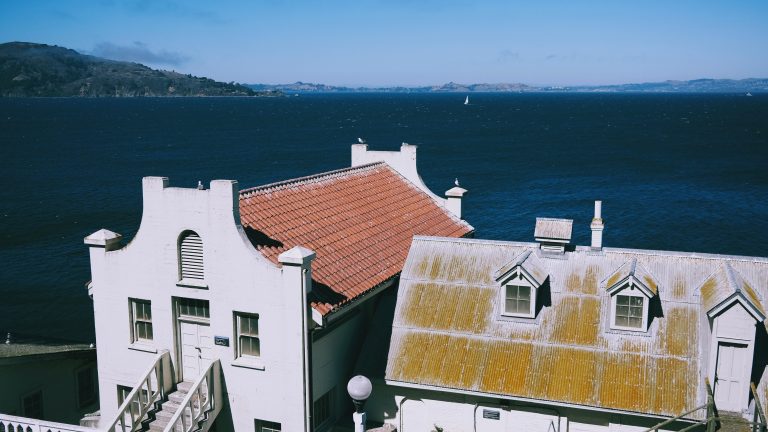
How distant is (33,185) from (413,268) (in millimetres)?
83353

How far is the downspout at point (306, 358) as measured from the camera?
20.6 metres

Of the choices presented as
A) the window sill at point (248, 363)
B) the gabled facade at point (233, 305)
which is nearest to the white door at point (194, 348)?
the gabled facade at point (233, 305)

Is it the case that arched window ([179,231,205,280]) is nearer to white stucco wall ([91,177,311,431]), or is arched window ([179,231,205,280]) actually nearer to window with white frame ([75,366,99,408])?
white stucco wall ([91,177,311,431])

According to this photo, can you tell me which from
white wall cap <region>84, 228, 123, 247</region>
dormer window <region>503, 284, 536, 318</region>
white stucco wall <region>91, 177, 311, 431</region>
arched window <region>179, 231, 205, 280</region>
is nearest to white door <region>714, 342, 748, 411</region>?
dormer window <region>503, 284, 536, 318</region>

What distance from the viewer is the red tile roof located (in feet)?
75.2

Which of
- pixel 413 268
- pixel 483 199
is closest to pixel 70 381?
pixel 413 268

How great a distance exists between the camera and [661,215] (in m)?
75.8

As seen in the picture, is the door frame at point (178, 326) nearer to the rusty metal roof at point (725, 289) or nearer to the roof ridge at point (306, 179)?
the roof ridge at point (306, 179)

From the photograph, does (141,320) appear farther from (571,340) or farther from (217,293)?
(571,340)

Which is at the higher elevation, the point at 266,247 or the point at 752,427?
the point at 266,247

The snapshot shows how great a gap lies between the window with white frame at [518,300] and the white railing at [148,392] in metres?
10.9

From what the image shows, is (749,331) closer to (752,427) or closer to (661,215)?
(752,427)

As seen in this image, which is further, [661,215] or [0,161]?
[0,161]

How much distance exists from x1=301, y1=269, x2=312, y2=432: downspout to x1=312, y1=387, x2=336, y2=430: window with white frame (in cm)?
83
